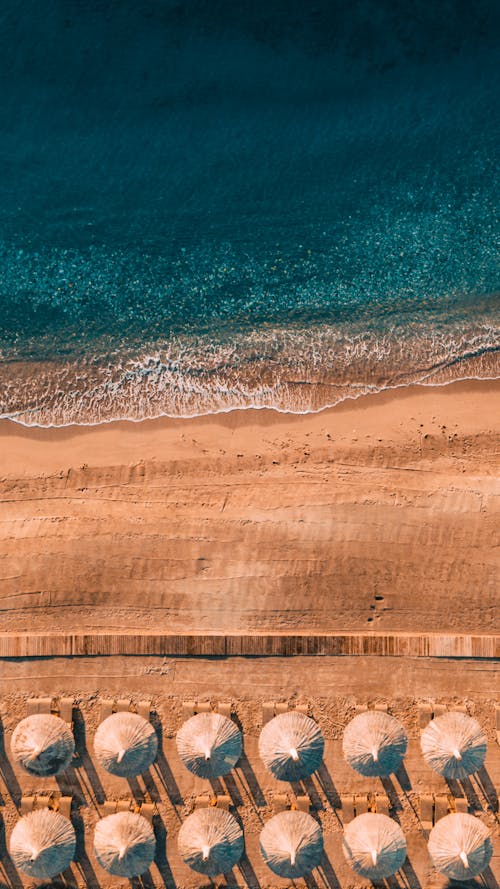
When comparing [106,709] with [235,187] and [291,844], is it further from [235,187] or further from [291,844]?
[235,187]

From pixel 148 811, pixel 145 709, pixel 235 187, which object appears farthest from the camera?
pixel 235 187

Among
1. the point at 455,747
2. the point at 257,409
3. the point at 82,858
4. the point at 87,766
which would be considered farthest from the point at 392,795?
the point at 257,409

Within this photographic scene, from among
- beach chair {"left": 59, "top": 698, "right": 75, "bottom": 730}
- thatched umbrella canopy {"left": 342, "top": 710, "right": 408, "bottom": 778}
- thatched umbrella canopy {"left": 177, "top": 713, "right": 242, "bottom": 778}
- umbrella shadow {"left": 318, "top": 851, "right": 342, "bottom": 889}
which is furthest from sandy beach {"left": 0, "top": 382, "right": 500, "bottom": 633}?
umbrella shadow {"left": 318, "top": 851, "right": 342, "bottom": 889}

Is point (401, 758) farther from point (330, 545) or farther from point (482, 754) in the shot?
point (330, 545)

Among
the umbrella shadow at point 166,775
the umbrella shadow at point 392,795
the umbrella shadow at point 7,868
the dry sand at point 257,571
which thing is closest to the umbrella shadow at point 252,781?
the dry sand at point 257,571

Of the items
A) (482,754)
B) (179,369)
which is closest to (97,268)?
(179,369)

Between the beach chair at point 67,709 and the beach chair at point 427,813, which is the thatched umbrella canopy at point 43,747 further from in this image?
the beach chair at point 427,813

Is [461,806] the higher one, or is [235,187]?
[235,187]
